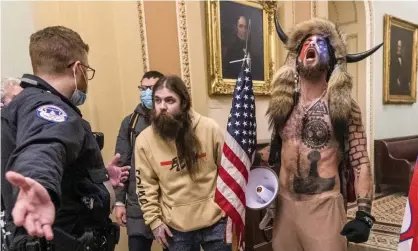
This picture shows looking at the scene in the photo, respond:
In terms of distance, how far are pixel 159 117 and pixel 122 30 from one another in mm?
1579

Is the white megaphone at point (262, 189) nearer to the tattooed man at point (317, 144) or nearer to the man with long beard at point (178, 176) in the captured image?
the tattooed man at point (317, 144)

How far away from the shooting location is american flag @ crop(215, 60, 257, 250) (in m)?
1.91

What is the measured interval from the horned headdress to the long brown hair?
0.47 metres

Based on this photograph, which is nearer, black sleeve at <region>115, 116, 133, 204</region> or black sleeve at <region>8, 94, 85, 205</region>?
black sleeve at <region>8, 94, 85, 205</region>

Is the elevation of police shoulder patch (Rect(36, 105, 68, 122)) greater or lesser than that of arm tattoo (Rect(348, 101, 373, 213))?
greater

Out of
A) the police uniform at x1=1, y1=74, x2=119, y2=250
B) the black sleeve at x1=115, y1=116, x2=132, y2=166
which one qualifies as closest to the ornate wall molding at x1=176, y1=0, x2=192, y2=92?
the black sleeve at x1=115, y1=116, x2=132, y2=166

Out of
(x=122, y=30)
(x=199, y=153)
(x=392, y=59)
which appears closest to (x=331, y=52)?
(x=199, y=153)

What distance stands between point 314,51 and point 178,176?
3.32 ft

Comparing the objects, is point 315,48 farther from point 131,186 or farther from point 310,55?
point 131,186

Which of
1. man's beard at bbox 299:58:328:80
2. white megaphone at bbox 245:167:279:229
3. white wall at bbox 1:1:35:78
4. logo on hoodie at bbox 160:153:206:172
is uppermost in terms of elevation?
white wall at bbox 1:1:35:78

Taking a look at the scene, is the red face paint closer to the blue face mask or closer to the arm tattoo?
the arm tattoo

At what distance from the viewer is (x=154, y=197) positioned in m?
2.08

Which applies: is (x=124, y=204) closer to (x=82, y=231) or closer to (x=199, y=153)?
(x=199, y=153)

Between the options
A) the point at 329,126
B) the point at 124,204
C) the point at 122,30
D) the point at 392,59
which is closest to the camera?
the point at 329,126
